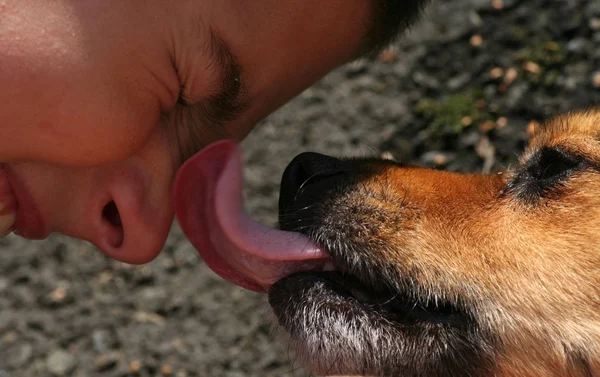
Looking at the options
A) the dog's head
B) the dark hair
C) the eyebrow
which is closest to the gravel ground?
the dark hair

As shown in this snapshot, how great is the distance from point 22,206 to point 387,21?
4.18 ft

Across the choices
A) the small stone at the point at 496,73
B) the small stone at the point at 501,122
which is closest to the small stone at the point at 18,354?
the small stone at the point at 501,122

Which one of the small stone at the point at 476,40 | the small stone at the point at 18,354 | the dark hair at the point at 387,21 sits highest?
the dark hair at the point at 387,21

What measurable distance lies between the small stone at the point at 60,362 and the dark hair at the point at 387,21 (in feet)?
6.88

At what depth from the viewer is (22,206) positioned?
2.52 metres

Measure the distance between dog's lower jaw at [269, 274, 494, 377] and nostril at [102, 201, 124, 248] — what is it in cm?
49

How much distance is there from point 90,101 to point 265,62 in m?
0.54

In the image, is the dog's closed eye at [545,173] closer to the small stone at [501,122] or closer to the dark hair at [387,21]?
the dark hair at [387,21]

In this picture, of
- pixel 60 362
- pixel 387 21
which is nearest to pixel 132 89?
pixel 387 21

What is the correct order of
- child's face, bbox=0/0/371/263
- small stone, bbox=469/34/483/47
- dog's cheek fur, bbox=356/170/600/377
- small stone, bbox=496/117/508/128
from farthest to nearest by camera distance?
small stone, bbox=469/34/483/47 < small stone, bbox=496/117/508/128 < dog's cheek fur, bbox=356/170/600/377 < child's face, bbox=0/0/371/263

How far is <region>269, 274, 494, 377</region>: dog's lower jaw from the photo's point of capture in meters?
2.40

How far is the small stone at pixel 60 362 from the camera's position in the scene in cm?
391

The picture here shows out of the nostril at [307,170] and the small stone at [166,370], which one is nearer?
the nostril at [307,170]

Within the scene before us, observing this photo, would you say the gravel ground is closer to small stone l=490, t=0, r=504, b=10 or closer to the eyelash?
small stone l=490, t=0, r=504, b=10
